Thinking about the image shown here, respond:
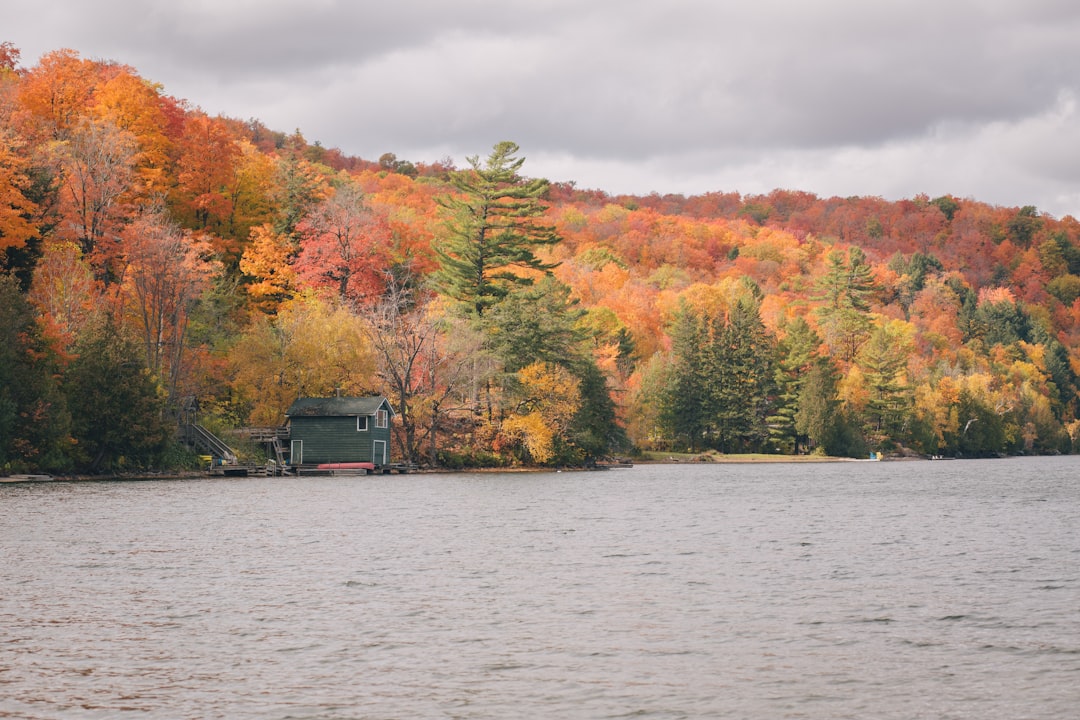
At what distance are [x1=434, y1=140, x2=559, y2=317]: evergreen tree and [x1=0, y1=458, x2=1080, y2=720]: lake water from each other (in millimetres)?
48800

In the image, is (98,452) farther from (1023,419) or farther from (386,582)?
(1023,419)

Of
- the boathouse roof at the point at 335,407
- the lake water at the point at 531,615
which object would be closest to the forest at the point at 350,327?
the boathouse roof at the point at 335,407

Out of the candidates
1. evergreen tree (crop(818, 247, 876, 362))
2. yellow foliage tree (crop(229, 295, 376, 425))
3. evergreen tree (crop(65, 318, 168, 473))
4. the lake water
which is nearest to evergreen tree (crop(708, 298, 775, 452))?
evergreen tree (crop(818, 247, 876, 362))

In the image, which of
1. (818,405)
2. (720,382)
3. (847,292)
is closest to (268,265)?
(720,382)

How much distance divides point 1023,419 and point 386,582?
15215cm

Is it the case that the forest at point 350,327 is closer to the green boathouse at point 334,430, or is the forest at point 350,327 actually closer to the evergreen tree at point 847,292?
the evergreen tree at point 847,292

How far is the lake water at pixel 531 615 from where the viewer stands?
49.7ft

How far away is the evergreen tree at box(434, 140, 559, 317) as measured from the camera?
299 ft

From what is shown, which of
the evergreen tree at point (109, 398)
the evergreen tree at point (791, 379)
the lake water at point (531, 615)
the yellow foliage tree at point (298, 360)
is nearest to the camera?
the lake water at point (531, 615)

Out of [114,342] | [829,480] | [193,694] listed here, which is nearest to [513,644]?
[193,694]

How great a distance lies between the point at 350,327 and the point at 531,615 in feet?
191

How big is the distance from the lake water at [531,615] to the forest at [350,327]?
2171cm

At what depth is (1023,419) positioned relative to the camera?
526 feet

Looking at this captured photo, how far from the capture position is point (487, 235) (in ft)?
310
